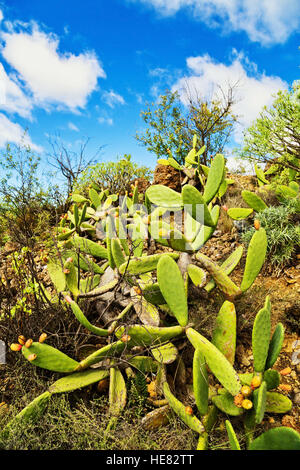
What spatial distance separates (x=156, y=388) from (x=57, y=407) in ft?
2.19

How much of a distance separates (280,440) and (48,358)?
1.35 meters

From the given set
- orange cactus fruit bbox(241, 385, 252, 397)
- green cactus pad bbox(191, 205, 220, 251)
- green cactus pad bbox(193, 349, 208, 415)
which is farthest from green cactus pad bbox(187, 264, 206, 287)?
orange cactus fruit bbox(241, 385, 252, 397)

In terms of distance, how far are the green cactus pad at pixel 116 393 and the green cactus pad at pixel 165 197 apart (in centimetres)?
139

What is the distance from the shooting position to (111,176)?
6.24 m

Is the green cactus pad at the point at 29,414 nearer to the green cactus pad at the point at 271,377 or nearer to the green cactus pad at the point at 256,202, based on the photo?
the green cactus pad at the point at 271,377

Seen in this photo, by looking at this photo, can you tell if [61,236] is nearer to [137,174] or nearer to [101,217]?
[101,217]

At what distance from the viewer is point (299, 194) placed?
422 centimetres

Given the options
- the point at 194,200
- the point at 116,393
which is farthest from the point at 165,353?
the point at 194,200

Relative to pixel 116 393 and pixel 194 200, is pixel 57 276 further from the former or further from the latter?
pixel 194 200

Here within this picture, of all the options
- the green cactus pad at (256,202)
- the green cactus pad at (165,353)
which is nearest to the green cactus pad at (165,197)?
the green cactus pad at (165,353)

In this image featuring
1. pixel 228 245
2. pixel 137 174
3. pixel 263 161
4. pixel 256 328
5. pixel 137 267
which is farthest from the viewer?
pixel 137 174

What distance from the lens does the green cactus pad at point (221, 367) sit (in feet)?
5.09

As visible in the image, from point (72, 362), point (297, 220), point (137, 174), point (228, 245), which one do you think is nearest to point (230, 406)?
point (72, 362)

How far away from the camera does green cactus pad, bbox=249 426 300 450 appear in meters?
1.33
